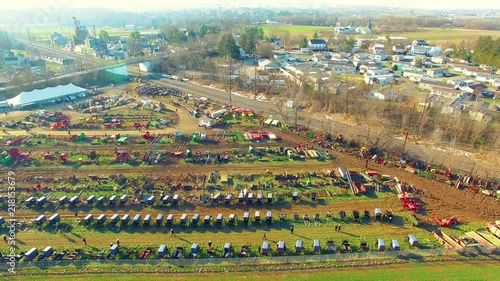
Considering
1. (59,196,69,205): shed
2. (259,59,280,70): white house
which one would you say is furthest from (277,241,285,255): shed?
(259,59,280,70): white house

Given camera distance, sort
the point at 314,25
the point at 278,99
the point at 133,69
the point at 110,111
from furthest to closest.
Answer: the point at 314,25 → the point at 133,69 → the point at 278,99 → the point at 110,111

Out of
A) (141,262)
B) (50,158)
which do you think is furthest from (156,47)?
(141,262)

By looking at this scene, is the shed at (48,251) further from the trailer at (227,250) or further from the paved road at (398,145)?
the paved road at (398,145)

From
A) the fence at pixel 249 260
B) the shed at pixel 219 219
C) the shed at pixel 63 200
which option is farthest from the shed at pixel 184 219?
the shed at pixel 63 200

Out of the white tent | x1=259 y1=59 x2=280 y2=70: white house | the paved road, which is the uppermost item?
x1=259 y1=59 x2=280 y2=70: white house

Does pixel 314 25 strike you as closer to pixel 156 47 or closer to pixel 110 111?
pixel 156 47

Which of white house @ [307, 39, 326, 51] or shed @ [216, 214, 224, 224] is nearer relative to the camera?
shed @ [216, 214, 224, 224]

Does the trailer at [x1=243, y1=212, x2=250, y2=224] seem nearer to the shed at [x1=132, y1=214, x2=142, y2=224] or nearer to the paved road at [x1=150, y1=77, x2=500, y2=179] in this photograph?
the shed at [x1=132, y1=214, x2=142, y2=224]
